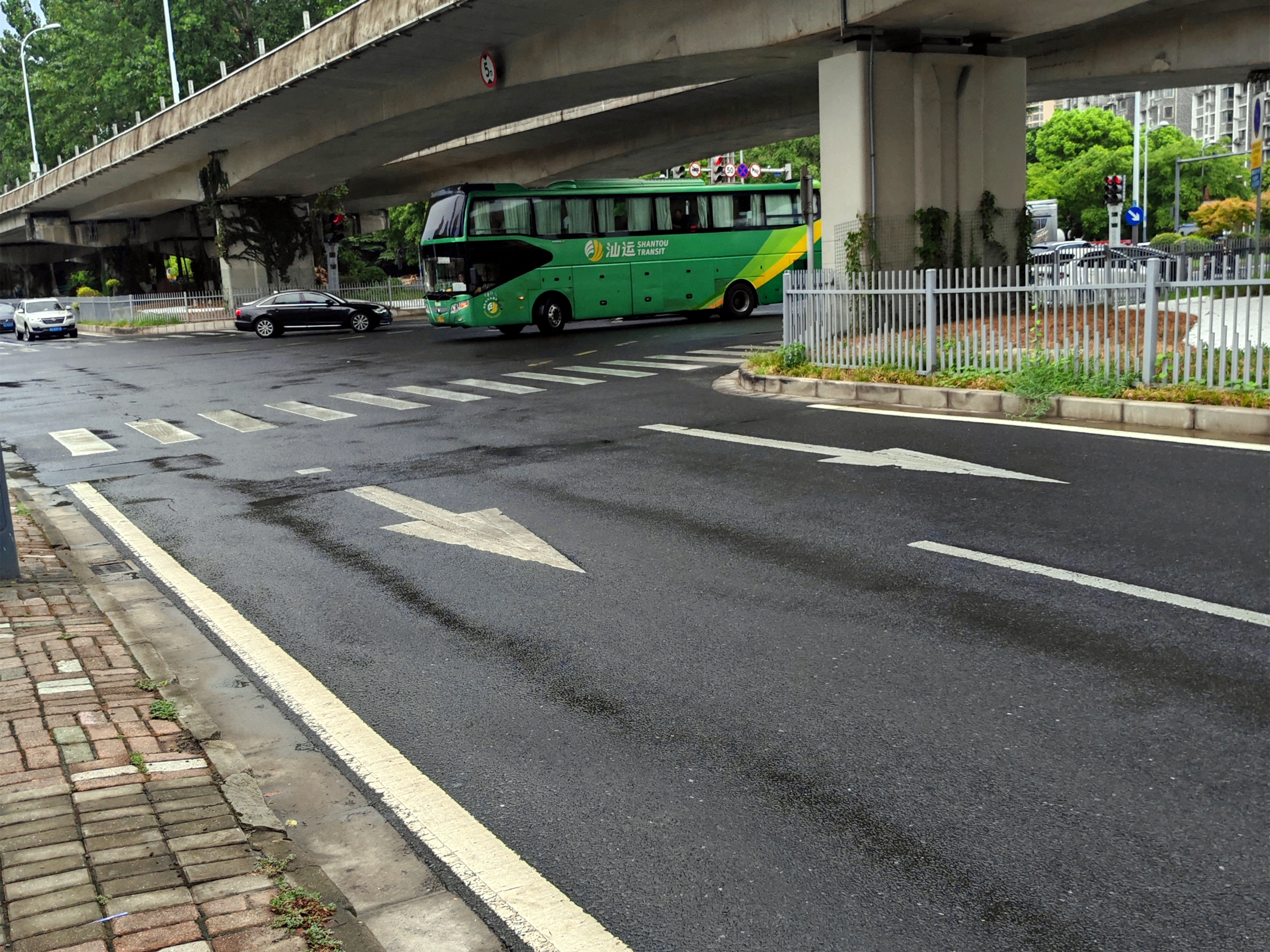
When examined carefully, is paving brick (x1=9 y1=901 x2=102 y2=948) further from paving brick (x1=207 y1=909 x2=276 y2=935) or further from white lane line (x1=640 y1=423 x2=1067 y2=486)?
white lane line (x1=640 y1=423 x2=1067 y2=486)

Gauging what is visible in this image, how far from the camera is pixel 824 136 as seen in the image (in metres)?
18.8

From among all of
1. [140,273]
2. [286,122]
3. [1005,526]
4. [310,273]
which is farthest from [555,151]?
[140,273]

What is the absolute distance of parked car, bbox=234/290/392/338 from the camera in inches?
1439

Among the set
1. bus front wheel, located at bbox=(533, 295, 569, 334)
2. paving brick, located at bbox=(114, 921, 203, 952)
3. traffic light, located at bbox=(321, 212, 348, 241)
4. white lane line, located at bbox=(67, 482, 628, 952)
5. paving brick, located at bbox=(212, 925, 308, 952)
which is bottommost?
white lane line, located at bbox=(67, 482, 628, 952)

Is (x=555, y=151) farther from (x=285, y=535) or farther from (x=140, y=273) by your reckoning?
(x=140, y=273)

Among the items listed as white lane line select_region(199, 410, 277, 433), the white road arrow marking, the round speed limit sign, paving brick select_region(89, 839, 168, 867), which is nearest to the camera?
paving brick select_region(89, 839, 168, 867)

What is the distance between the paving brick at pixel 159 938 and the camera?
3.00 meters

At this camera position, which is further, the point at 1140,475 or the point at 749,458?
the point at 749,458

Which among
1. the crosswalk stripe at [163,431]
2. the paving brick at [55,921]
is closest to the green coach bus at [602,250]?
the crosswalk stripe at [163,431]

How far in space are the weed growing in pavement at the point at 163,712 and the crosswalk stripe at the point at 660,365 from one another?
14.5 metres

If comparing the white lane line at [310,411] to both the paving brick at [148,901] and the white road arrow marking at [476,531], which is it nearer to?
the white road arrow marking at [476,531]

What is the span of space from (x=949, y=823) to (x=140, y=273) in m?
79.7

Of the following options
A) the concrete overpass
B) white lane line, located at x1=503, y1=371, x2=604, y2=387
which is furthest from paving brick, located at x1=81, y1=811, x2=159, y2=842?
the concrete overpass

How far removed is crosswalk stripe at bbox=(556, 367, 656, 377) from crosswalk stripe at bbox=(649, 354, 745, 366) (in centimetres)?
132
